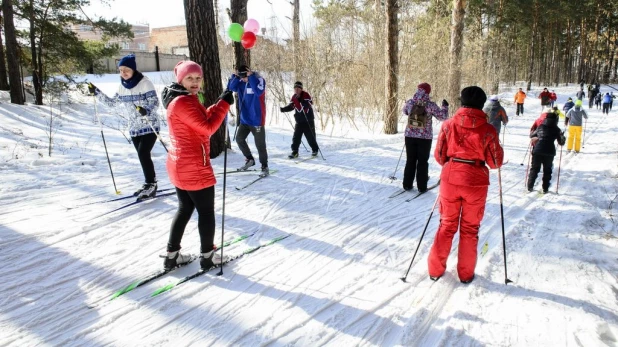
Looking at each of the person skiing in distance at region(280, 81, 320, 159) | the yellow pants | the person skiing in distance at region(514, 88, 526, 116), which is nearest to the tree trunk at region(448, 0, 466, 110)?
the yellow pants

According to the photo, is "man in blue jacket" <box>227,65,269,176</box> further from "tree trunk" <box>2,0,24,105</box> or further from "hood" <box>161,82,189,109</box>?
"tree trunk" <box>2,0,24,105</box>

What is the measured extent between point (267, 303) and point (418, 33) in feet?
53.7

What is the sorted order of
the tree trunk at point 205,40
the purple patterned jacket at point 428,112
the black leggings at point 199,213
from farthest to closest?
the tree trunk at point 205,40 → the purple patterned jacket at point 428,112 → the black leggings at point 199,213

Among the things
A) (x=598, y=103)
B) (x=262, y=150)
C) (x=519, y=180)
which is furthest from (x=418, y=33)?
(x=598, y=103)

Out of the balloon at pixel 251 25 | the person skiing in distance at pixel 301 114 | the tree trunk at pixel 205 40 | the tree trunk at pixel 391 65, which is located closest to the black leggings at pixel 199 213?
the balloon at pixel 251 25

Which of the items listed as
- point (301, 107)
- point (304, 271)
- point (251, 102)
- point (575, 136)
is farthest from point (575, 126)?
point (304, 271)

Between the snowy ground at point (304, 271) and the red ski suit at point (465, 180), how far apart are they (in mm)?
251

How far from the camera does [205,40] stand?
710 centimetres

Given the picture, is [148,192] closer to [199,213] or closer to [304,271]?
[199,213]

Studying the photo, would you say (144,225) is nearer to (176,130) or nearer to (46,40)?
(176,130)

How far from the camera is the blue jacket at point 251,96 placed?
20.6 ft

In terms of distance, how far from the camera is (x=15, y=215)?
4.60 metres

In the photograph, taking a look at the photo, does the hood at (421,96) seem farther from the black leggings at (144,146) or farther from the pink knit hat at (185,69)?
the black leggings at (144,146)

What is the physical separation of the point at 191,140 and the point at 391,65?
9779mm
